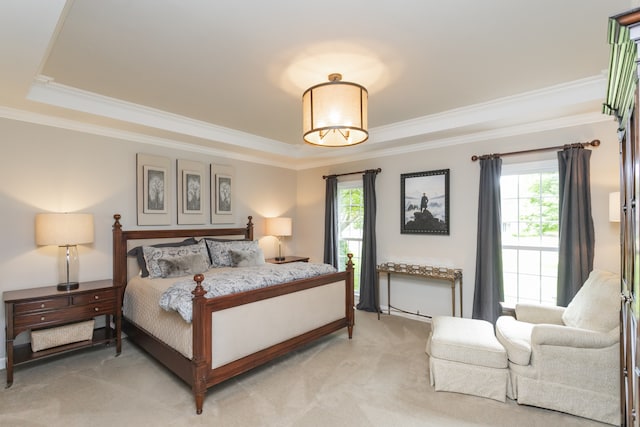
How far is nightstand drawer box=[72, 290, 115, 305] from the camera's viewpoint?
2928 millimetres

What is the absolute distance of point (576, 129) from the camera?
126 inches

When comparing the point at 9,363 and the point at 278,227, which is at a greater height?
the point at 278,227

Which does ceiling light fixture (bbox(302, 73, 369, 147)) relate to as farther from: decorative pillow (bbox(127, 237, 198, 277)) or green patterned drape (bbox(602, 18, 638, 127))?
decorative pillow (bbox(127, 237, 198, 277))

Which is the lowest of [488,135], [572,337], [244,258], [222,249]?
[572,337]

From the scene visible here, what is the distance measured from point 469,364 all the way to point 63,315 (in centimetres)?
347

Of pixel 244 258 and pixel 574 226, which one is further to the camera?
pixel 244 258

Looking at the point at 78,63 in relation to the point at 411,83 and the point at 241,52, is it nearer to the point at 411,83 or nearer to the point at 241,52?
the point at 241,52

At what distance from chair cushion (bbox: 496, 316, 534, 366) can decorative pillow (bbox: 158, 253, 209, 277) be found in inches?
121

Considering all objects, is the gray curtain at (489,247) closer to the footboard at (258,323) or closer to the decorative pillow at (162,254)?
the footboard at (258,323)

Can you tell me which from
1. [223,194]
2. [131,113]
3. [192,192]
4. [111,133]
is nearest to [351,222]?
[223,194]

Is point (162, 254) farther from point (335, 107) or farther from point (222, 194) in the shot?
point (335, 107)

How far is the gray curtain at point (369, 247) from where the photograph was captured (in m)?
4.62

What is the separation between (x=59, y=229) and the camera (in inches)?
114

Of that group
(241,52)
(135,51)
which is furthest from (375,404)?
(135,51)
